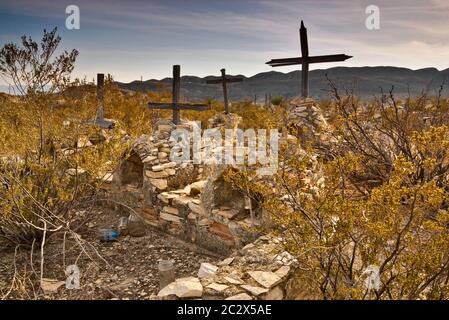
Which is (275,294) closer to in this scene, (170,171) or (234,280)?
(234,280)

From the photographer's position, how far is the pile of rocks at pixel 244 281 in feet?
10.7

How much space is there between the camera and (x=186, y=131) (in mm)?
8570

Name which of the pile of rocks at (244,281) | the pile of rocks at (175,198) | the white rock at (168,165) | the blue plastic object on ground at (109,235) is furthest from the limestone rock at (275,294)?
the white rock at (168,165)

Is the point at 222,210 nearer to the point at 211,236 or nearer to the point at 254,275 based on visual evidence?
the point at 211,236

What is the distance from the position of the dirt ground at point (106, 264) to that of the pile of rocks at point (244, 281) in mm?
1512

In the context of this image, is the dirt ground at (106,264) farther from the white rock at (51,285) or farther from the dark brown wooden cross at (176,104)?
the dark brown wooden cross at (176,104)

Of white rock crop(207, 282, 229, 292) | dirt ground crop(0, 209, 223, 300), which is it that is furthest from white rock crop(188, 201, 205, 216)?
white rock crop(207, 282, 229, 292)

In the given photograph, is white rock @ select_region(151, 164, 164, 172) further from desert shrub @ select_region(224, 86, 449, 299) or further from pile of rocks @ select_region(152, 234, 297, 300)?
desert shrub @ select_region(224, 86, 449, 299)

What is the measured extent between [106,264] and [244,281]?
9.85 ft

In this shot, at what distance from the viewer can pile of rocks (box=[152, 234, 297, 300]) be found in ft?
10.7

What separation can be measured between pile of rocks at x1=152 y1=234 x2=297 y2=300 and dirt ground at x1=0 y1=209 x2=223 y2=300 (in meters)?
1.51

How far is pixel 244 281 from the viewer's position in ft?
11.5
